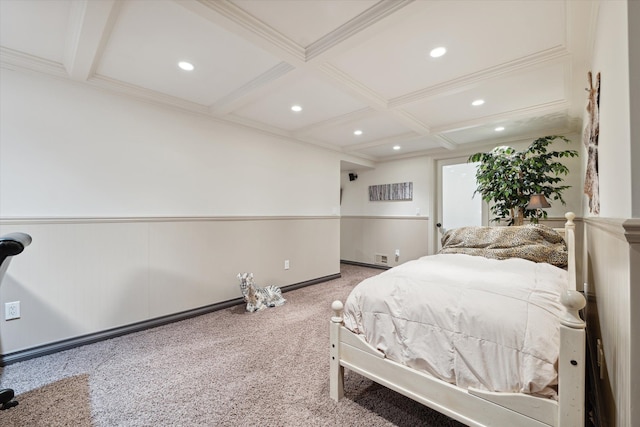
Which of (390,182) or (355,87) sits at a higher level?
(355,87)

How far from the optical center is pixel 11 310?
195 cm

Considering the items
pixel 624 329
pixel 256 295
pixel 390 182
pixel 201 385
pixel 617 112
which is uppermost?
pixel 390 182

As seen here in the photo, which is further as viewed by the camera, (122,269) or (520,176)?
(520,176)

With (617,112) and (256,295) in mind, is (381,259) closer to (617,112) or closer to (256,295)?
(256,295)

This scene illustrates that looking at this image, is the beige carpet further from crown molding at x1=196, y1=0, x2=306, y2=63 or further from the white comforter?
crown molding at x1=196, y1=0, x2=306, y2=63

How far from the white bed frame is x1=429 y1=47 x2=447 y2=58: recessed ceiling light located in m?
1.59

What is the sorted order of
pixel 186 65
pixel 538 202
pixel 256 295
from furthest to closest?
1. pixel 256 295
2. pixel 538 202
3. pixel 186 65

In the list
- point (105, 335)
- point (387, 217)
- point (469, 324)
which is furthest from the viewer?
point (387, 217)

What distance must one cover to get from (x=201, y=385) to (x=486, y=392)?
1577 millimetres

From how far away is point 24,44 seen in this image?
1816mm

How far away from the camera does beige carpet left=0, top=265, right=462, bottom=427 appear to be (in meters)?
1.42

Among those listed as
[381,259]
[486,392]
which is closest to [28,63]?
[486,392]

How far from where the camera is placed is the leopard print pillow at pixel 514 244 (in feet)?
7.26

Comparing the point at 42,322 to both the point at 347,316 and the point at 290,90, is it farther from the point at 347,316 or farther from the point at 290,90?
the point at 290,90
